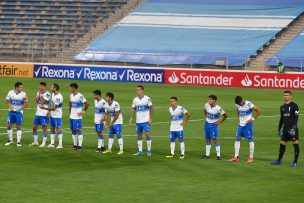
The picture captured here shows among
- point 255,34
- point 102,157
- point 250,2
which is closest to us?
point 102,157

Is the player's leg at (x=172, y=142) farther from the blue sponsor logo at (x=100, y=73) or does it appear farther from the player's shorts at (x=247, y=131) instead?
the blue sponsor logo at (x=100, y=73)

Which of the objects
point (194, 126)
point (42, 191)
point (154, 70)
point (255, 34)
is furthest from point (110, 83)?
point (42, 191)

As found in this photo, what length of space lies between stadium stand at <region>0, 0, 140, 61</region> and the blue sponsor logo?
5593 millimetres

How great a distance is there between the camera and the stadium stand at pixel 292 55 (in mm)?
58841

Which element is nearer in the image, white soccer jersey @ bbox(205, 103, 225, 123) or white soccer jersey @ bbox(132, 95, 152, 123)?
white soccer jersey @ bbox(205, 103, 225, 123)

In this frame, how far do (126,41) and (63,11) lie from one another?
7672mm

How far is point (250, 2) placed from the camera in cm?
7256

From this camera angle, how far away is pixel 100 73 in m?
62.3

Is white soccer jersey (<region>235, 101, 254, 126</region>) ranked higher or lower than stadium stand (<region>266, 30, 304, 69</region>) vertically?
lower

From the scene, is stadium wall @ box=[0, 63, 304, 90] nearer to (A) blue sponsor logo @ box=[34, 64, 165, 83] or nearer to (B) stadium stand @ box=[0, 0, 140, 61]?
(A) blue sponsor logo @ box=[34, 64, 165, 83]

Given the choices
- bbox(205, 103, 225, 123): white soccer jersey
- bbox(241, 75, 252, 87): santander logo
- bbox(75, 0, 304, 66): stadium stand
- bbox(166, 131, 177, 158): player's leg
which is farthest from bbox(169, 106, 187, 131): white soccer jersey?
bbox(75, 0, 304, 66): stadium stand

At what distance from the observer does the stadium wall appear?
5719 cm

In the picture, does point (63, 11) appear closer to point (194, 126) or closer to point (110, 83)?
point (110, 83)

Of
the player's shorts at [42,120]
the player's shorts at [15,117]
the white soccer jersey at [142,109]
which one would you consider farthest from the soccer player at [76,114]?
the player's shorts at [15,117]
